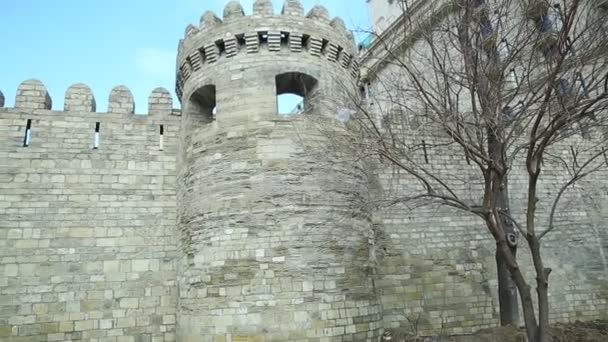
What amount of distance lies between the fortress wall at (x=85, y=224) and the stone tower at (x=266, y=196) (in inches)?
20.3

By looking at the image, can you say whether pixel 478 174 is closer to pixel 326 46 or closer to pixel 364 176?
pixel 364 176

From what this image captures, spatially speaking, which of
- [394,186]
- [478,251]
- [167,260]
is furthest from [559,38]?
[167,260]

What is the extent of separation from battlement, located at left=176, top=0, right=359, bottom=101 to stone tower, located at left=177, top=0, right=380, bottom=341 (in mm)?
20

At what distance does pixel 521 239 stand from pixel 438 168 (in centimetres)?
229

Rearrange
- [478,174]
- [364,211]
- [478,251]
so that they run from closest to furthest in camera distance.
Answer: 1. [364,211]
2. [478,251]
3. [478,174]

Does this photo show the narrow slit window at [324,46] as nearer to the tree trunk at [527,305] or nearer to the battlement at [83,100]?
the battlement at [83,100]

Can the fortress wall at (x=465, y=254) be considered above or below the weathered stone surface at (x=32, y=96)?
below

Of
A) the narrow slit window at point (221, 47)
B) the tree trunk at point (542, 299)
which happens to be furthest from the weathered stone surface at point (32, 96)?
the tree trunk at point (542, 299)

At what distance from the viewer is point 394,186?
27.5ft

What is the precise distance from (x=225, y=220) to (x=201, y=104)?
2.71m

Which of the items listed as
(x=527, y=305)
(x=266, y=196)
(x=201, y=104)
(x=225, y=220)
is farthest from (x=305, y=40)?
(x=527, y=305)

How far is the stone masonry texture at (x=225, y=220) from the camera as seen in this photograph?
20.0ft

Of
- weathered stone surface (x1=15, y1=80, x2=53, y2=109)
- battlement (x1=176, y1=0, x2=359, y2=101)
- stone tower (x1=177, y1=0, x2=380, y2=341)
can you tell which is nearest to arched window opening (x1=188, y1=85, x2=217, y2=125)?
stone tower (x1=177, y1=0, x2=380, y2=341)

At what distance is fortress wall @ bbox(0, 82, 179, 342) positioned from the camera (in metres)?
6.61
